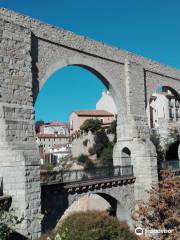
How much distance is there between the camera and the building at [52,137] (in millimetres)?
61372

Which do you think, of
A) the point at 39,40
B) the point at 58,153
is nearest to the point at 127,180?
the point at 39,40

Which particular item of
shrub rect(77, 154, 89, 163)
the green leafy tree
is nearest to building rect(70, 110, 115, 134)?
shrub rect(77, 154, 89, 163)

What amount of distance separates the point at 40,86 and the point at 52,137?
51935 mm

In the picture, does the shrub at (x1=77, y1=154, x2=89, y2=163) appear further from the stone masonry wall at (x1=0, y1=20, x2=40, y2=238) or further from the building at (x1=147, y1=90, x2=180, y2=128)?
the stone masonry wall at (x1=0, y1=20, x2=40, y2=238)

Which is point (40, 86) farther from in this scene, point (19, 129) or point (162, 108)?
point (162, 108)

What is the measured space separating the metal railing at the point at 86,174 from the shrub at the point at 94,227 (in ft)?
8.89

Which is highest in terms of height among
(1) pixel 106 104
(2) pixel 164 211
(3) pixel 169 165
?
(1) pixel 106 104

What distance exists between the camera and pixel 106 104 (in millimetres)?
57156

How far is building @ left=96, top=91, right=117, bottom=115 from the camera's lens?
55.3 meters

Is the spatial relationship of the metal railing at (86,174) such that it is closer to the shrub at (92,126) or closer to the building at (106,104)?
the shrub at (92,126)

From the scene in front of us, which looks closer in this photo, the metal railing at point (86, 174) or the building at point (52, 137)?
the metal railing at point (86, 174)

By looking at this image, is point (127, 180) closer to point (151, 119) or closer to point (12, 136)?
point (12, 136)

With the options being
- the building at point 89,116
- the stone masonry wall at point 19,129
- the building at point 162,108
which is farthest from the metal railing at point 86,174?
the building at point 89,116

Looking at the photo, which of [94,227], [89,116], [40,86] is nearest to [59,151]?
[89,116]
